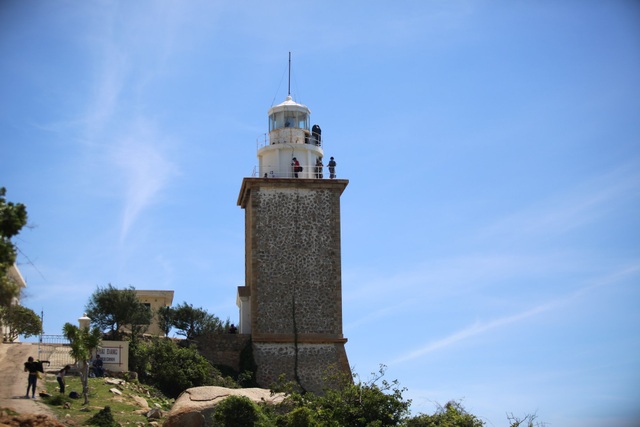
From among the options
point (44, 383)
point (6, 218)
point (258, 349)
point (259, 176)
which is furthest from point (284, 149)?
point (6, 218)

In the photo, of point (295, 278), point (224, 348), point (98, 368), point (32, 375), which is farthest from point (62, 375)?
point (295, 278)

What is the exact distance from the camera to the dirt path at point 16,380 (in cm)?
2747

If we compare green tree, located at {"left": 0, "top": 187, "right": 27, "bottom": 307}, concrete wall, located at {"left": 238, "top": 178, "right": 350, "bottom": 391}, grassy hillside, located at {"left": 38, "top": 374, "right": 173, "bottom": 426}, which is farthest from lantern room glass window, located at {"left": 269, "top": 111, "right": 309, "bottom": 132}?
green tree, located at {"left": 0, "top": 187, "right": 27, "bottom": 307}

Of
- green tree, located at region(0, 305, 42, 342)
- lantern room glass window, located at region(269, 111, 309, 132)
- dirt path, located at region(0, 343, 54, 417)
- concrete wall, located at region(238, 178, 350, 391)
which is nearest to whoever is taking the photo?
dirt path, located at region(0, 343, 54, 417)

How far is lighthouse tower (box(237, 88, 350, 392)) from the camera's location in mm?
39500

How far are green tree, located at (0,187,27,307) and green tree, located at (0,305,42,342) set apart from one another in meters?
18.3

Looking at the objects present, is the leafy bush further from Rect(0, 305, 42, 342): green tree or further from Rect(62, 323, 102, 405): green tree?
Rect(0, 305, 42, 342): green tree

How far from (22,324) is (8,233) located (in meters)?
19.9

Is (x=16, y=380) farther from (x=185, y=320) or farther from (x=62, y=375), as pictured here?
(x=185, y=320)

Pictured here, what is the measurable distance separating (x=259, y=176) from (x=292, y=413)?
15079 mm

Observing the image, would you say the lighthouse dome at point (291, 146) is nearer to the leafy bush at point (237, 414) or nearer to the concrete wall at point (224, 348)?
the concrete wall at point (224, 348)

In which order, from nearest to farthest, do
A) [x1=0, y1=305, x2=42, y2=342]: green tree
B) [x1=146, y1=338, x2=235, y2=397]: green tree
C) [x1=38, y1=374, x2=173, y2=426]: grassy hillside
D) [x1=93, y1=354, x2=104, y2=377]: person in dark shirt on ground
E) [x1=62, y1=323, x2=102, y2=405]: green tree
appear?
[x1=38, y1=374, x2=173, y2=426]: grassy hillside < [x1=62, y1=323, x2=102, y2=405]: green tree < [x1=93, y1=354, x2=104, y2=377]: person in dark shirt on ground < [x1=146, y1=338, x2=235, y2=397]: green tree < [x1=0, y1=305, x2=42, y2=342]: green tree

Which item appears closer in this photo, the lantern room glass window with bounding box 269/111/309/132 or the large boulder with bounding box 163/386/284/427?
the large boulder with bounding box 163/386/284/427

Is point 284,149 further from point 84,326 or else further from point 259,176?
point 84,326
